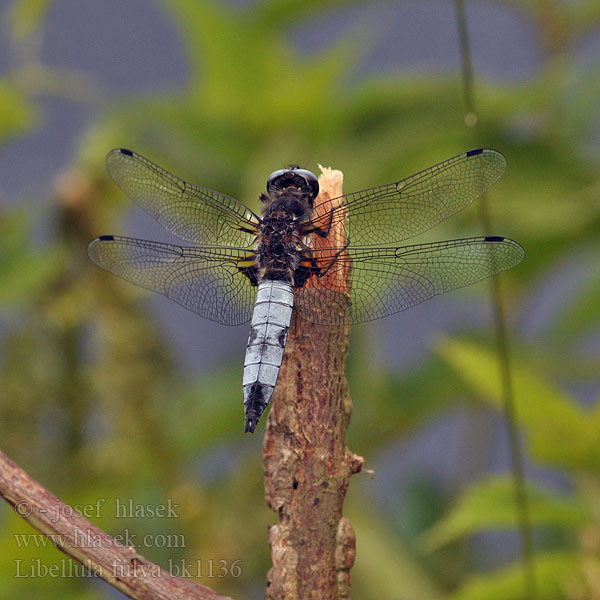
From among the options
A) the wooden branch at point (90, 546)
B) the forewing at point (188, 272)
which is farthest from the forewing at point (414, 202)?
the wooden branch at point (90, 546)

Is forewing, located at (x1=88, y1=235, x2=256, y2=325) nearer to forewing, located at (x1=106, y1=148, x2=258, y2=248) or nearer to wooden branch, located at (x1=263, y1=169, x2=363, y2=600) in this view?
forewing, located at (x1=106, y1=148, x2=258, y2=248)

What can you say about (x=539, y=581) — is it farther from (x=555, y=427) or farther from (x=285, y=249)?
(x=285, y=249)

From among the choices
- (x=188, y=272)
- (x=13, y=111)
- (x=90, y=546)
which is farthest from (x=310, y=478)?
(x=13, y=111)

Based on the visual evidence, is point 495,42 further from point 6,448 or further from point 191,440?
point 6,448

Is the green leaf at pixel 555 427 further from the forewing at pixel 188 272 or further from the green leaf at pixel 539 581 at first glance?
the forewing at pixel 188 272

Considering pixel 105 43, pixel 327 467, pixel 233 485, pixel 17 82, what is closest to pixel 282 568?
pixel 327 467

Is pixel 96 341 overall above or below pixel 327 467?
above
